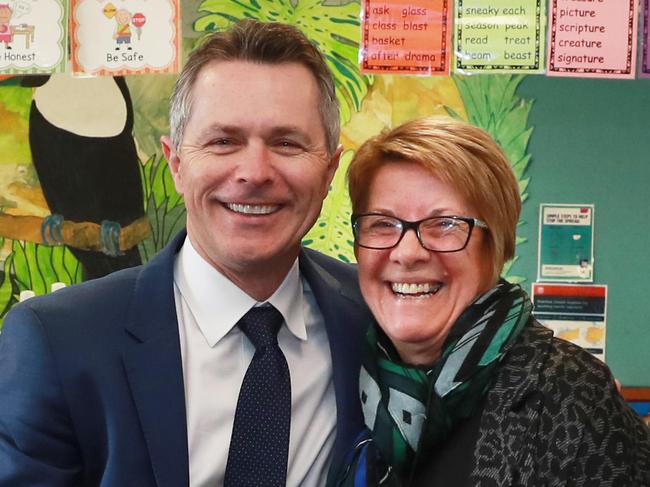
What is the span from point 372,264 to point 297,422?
0.34m

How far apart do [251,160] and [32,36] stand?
1.17 m

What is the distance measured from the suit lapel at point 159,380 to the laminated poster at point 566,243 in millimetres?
1280

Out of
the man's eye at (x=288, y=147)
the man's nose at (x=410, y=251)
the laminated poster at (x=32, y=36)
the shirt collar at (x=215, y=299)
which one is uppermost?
the laminated poster at (x=32, y=36)

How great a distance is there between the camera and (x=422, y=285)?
152cm

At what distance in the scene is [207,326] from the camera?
5.21ft

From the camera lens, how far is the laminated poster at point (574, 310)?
2.43m

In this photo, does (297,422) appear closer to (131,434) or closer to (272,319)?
(272,319)

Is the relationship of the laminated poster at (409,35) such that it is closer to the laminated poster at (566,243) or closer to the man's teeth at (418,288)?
the laminated poster at (566,243)

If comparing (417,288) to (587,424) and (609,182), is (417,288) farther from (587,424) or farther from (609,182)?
(609,182)

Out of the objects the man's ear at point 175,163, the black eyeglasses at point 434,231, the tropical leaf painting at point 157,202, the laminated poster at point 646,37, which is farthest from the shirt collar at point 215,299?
the laminated poster at point 646,37

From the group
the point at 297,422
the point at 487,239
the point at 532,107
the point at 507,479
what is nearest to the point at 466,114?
the point at 532,107

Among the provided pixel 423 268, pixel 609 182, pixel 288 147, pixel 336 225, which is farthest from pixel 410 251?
pixel 609 182

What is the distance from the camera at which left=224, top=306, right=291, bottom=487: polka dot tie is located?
4.92 ft

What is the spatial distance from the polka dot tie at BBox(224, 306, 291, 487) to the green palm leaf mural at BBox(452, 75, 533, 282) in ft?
3.50
